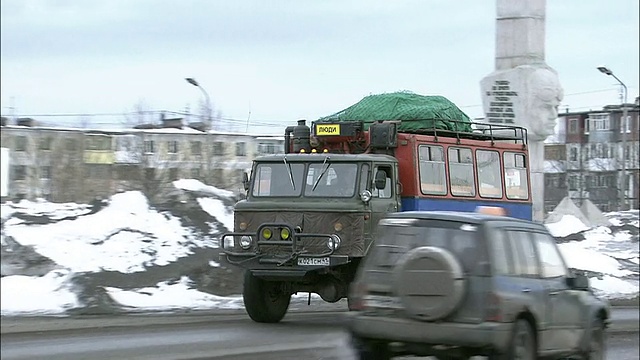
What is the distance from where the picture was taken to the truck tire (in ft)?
34.2

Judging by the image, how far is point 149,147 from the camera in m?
67.1

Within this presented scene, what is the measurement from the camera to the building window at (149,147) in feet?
216

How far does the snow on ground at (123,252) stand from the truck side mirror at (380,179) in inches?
172

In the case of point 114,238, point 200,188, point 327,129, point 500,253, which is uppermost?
point 327,129

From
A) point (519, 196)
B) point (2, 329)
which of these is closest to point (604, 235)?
point (519, 196)

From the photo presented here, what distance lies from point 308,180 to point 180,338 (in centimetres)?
341

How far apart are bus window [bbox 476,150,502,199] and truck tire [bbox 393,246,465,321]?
897 centimetres

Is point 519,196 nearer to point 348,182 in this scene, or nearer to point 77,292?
point 348,182

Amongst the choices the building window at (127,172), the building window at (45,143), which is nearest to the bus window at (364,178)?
the building window at (127,172)

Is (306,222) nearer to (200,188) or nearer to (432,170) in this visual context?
(432,170)

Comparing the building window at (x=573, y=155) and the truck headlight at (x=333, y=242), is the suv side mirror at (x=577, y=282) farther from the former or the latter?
the building window at (x=573, y=155)

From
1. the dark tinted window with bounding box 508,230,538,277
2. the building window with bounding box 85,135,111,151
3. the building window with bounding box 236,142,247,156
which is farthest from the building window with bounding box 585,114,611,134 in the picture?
the dark tinted window with bounding box 508,230,538,277

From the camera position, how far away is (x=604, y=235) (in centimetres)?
3950

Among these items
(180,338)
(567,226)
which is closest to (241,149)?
(567,226)
